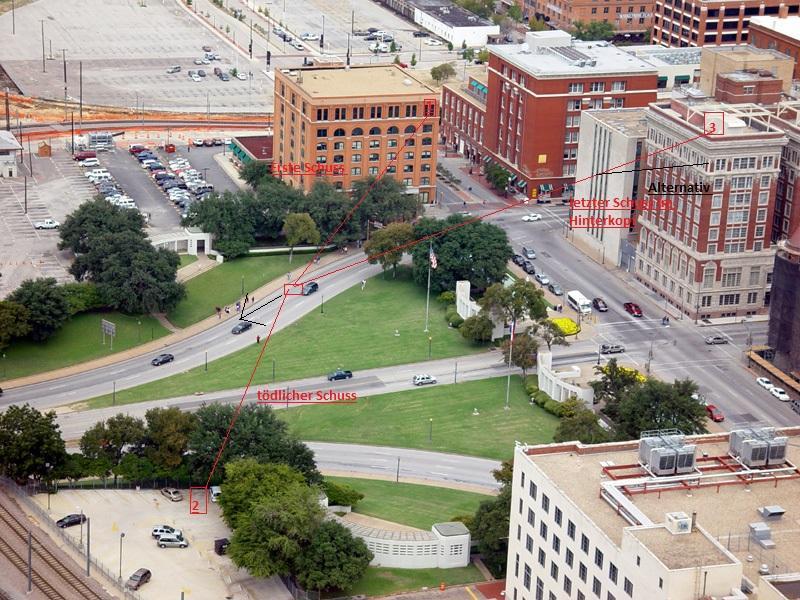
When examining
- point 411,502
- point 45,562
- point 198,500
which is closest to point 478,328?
point 411,502

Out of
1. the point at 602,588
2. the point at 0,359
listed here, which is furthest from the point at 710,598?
the point at 0,359

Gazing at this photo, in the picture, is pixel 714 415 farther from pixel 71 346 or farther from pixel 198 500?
pixel 71 346

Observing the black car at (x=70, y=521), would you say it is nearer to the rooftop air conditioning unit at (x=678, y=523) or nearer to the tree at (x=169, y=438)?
the tree at (x=169, y=438)

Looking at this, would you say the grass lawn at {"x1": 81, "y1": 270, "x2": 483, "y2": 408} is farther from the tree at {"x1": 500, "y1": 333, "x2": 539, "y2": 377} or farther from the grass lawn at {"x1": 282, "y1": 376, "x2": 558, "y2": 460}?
the tree at {"x1": 500, "y1": 333, "x2": 539, "y2": 377}

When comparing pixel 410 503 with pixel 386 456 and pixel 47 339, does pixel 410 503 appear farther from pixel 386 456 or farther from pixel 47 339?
pixel 47 339

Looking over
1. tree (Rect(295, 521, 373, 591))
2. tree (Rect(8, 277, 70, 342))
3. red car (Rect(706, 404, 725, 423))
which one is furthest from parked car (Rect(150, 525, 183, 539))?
red car (Rect(706, 404, 725, 423))
